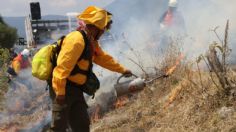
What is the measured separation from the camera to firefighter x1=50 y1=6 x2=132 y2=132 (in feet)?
15.3

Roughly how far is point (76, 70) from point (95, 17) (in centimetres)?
58

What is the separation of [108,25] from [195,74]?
2262 mm

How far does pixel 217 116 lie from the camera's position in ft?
17.7

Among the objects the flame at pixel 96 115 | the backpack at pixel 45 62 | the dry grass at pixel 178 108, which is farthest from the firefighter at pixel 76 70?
the flame at pixel 96 115

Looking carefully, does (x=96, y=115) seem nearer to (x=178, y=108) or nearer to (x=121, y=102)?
(x=121, y=102)

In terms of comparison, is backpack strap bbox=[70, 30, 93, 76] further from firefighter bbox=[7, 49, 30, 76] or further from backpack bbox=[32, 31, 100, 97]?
firefighter bbox=[7, 49, 30, 76]

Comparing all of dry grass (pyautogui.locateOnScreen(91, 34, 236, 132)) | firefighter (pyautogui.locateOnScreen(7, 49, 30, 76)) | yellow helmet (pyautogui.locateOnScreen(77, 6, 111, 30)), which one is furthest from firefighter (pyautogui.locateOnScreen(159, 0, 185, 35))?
yellow helmet (pyautogui.locateOnScreen(77, 6, 111, 30))

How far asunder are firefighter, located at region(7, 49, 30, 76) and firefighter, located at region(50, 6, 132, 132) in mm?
6647

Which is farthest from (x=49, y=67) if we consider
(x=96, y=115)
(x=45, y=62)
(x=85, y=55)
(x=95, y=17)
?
(x=96, y=115)

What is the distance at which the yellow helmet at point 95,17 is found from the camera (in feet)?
15.7

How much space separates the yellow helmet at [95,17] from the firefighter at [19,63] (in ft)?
23.0

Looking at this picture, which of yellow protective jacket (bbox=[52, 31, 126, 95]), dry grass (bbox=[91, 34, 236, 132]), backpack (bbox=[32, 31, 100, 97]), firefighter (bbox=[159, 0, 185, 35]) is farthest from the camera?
firefighter (bbox=[159, 0, 185, 35])

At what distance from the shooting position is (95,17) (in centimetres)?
479

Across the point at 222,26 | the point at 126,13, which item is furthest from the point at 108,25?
the point at 126,13
